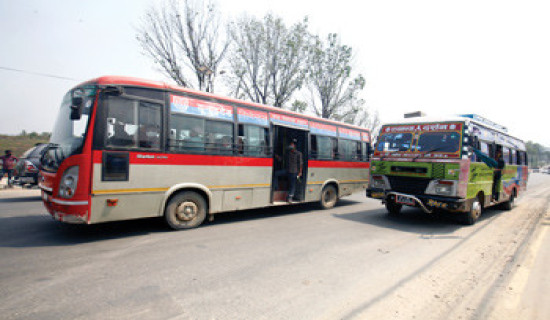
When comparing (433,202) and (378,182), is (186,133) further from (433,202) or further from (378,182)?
(433,202)

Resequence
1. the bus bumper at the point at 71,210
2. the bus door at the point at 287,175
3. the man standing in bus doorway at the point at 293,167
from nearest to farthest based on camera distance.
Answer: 1. the bus bumper at the point at 71,210
2. the man standing in bus doorway at the point at 293,167
3. the bus door at the point at 287,175

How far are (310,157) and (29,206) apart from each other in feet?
27.1

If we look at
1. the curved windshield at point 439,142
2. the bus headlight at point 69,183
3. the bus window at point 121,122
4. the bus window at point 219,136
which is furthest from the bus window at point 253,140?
the curved windshield at point 439,142

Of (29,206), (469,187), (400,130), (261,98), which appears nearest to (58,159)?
(29,206)

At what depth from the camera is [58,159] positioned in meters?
4.96

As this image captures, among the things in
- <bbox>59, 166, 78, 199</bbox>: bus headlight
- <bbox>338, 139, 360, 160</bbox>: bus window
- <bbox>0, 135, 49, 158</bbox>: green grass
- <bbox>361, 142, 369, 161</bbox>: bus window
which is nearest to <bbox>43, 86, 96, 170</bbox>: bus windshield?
<bbox>59, 166, 78, 199</bbox>: bus headlight

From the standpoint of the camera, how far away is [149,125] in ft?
17.8

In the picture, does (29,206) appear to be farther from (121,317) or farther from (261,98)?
(261,98)

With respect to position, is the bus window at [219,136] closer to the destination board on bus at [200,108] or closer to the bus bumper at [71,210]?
the destination board on bus at [200,108]

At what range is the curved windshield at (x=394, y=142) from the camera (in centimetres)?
777

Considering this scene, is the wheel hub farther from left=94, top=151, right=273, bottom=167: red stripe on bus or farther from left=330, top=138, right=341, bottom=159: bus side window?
left=330, top=138, right=341, bottom=159: bus side window

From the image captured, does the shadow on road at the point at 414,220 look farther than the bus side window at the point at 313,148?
No

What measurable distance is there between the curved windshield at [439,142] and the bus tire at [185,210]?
5.72 metres

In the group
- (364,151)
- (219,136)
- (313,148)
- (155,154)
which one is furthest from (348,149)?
(155,154)
